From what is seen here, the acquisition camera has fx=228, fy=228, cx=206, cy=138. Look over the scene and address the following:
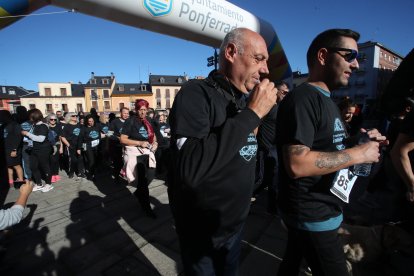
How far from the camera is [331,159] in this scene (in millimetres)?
1253

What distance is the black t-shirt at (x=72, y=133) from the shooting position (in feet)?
20.5

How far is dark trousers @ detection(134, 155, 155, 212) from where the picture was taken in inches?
141

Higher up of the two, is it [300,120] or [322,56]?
[322,56]

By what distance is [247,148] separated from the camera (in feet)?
3.94

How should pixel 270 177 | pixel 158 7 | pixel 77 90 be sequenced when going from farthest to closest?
pixel 77 90 → pixel 270 177 → pixel 158 7

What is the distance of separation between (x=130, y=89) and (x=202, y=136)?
192 ft

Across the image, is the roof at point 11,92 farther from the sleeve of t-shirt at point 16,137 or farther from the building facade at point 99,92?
the sleeve of t-shirt at point 16,137

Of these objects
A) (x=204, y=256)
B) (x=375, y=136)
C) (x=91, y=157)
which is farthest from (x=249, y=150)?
(x=91, y=157)

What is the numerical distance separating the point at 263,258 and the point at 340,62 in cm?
205

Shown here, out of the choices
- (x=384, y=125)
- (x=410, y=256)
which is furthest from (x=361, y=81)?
(x=410, y=256)

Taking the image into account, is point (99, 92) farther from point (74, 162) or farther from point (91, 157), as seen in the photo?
point (91, 157)

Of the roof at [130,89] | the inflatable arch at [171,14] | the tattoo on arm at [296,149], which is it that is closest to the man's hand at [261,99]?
the tattoo on arm at [296,149]

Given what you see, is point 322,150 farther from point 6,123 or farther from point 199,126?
point 6,123

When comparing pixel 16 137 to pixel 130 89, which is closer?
pixel 16 137
